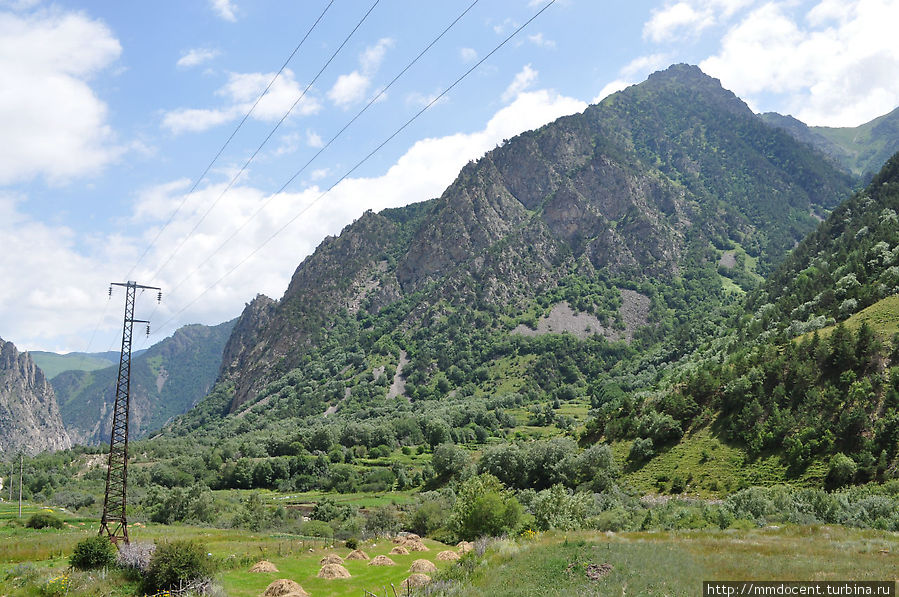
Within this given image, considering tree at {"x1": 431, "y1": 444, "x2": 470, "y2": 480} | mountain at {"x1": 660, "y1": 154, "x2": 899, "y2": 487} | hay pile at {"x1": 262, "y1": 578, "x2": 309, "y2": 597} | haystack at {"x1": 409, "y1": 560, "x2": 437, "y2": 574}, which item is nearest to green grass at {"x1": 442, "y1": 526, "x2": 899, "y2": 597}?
haystack at {"x1": 409, "y1": 560, "x2": 437, "y2": 574}

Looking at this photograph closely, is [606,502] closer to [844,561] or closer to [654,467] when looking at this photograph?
[654,467]

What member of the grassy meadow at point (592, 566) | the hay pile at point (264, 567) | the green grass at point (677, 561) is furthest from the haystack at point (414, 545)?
the green grass at point (677, 561)

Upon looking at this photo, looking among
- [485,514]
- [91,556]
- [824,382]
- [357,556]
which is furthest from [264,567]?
[824,382]

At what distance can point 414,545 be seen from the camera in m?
58.2

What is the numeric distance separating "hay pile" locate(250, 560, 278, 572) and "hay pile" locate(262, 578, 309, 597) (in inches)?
266

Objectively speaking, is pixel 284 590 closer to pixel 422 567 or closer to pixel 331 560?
pixel 331 560

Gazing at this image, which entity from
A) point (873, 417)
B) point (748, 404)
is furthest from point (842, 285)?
point (873, 417)

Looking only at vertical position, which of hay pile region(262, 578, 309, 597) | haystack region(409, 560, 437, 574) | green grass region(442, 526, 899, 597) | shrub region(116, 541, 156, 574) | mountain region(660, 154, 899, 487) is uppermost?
mountain region(660, 154, 899, 487)

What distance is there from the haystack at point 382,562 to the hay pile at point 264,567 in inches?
346

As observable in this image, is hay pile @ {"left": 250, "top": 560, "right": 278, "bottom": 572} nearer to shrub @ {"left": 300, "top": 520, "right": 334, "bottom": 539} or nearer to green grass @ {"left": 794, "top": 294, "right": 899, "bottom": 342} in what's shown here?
shrub @ {"left": 300, "top": 520, "right": 334, "bottom": 539}

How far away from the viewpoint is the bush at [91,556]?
3841 centimetres

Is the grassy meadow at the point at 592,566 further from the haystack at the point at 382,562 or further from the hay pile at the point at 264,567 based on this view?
the haystack at the point at 382,562

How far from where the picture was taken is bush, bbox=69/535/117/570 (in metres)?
38.4

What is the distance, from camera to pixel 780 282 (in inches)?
6112
